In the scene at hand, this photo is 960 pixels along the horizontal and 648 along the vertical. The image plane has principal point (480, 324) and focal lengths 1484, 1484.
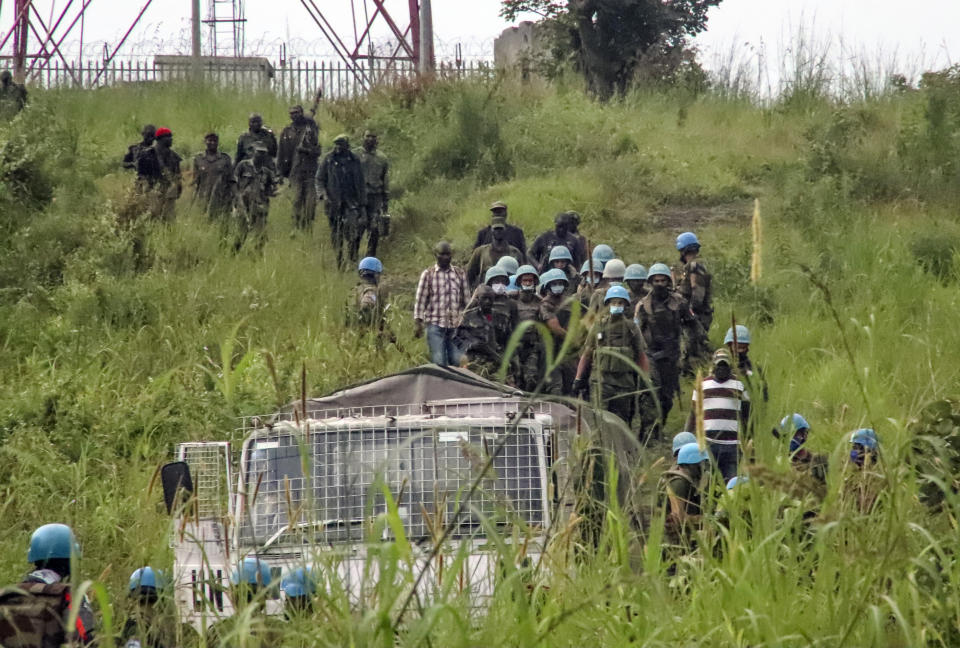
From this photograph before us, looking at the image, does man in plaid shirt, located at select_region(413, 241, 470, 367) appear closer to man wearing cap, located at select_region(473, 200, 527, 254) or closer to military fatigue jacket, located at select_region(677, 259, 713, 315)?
man wearing cap, located at select_region(473, 200, 527, 254)

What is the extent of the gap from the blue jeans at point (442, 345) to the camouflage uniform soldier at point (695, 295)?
2.20 meters

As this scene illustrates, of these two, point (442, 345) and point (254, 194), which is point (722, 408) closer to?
point (442, 345)

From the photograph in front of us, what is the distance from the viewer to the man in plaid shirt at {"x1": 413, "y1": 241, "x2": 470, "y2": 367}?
46.5 ft

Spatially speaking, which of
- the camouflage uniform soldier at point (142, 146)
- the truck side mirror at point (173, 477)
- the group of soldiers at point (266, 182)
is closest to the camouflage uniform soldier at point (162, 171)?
the group of soldiers at point (266, 182)

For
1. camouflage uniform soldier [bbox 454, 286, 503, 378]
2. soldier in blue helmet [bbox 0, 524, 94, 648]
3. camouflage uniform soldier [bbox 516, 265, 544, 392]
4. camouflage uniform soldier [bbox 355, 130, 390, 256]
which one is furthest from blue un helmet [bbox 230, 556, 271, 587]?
camouflage uniform soldier [bbox 355, 130, 390, 256]

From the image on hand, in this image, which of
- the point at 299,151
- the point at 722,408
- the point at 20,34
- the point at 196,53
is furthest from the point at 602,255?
the point at 20,34

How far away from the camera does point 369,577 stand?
354 cm

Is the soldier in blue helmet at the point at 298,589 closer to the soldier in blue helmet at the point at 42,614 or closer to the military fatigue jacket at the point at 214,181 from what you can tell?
the soldier in blue helmet at the point at 42,614

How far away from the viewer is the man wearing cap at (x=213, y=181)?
1936cm

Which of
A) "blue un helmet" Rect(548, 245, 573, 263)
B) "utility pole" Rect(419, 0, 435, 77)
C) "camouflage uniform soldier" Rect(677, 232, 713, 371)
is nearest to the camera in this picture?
"camouflage uniform soldier" Rect(677, 232, 713, 371)

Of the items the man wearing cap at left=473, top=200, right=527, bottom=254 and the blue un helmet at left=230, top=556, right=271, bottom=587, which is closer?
the blue un helmet at left=230, top=556, right=271, bottom=587

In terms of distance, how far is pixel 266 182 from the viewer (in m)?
19.7

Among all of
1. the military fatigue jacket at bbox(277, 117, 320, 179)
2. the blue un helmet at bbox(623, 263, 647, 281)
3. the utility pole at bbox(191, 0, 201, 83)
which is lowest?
the blue un helmet at bbox(623, 263, 647, 281)

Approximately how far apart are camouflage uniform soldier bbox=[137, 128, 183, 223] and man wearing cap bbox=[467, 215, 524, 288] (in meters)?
5.07
